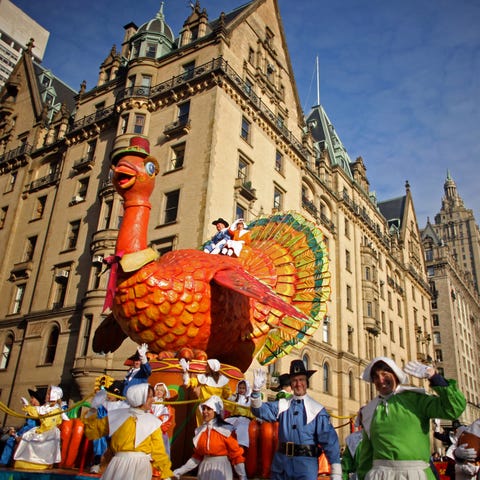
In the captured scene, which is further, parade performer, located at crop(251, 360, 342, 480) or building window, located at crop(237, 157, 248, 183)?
building window, located at crop(237, 157, 248, 183)

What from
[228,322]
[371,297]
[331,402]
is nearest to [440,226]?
[371,297]

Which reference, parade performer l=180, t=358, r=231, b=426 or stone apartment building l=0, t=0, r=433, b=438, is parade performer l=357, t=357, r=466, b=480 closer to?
parade performer l=180, t=358, r=231, b=426

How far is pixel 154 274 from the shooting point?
7320mm

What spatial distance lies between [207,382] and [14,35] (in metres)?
116

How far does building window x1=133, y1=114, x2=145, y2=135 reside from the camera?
2594cm

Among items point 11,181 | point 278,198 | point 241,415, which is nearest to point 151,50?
point 278,198

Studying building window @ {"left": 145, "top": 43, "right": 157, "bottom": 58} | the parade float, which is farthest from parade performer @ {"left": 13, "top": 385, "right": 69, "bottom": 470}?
building window @ {"left": 145, "top": 43, "right": 157, "bottom": 58}

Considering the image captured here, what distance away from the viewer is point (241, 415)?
264 inches

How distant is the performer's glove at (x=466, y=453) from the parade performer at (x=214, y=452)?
106 inches

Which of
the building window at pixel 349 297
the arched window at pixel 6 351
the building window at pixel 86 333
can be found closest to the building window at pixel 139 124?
the building window at pixel 86 333

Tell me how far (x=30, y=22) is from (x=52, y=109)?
85.5 metres

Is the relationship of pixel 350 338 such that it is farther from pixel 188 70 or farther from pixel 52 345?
pixel 188 70

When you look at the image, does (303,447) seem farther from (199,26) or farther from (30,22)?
(30,22)

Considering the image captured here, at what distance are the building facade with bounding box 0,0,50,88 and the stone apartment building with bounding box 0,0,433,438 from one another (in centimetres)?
6799
